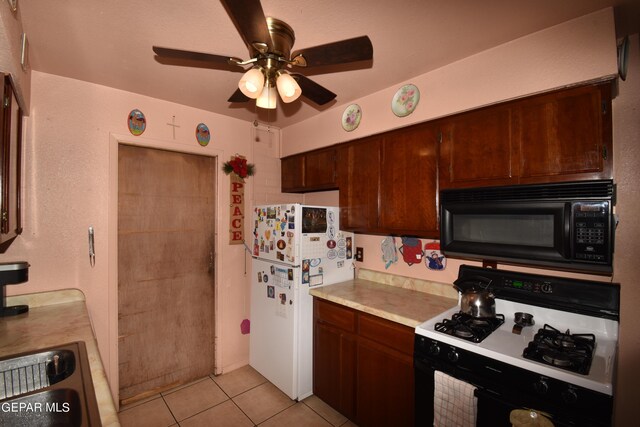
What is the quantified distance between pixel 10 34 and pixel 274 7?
1.09m

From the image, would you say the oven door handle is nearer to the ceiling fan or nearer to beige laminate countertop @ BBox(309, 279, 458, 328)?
beige laminate countertop @ BBox(309, 279, 458, 328)

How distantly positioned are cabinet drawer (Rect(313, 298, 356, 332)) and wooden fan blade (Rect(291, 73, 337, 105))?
1437 millimetres

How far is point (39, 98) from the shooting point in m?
1.98

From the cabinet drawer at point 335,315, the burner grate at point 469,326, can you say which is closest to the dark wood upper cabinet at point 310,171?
the cabinet drawer at point 335,315

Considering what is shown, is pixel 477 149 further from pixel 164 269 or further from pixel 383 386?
pixel 164 269

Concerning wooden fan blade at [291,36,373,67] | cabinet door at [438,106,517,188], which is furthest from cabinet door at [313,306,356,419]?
wooden fan blade at [291,36,373,67]

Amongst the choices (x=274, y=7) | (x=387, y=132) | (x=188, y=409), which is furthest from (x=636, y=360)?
(x=188, y=409)

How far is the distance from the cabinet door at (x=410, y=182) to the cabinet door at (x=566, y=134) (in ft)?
1.69

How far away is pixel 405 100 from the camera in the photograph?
2068 mm

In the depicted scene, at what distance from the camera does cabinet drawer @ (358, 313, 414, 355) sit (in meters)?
1.73

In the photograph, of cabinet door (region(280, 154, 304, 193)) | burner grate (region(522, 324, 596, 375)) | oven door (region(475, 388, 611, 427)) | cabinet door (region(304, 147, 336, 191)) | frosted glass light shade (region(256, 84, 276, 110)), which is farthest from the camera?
cabinet door (region(280, 154, 304, 193))

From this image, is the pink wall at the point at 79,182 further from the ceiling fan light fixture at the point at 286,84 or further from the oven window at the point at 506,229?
the oven window at the point at 506,229

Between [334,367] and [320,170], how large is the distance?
1.68 meters

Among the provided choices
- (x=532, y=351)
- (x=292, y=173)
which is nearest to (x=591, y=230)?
(x=532, y=351)
